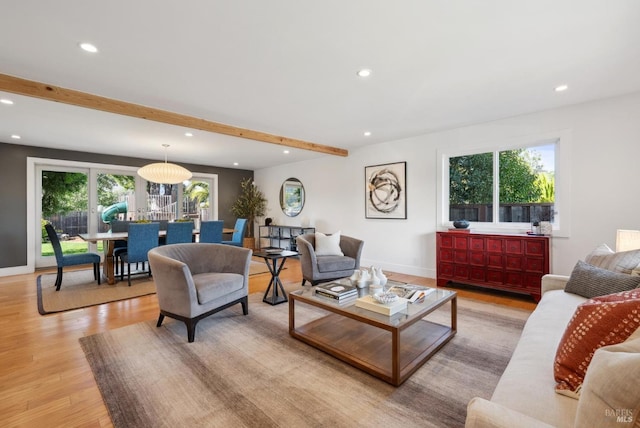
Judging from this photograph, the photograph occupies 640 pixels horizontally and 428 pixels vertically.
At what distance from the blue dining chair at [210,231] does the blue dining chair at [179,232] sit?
23 cm

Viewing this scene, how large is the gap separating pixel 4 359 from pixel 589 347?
3731 mm

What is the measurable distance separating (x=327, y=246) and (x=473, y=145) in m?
2.62

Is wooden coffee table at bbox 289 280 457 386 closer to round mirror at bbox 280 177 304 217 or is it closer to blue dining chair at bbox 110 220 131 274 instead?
blue dining chair at bbox 110 220 131 274

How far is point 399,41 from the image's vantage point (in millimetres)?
2100

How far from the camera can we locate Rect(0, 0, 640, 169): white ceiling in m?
1.79

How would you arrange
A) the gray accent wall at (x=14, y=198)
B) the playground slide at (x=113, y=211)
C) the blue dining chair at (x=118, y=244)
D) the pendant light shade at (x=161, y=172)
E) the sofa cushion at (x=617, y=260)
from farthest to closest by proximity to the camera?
1. the playground slide at (x=113, y=211)
2. the gray accent wall at (x=14, y=198)
3. the pendant light shade at (x=161, y=172)
4. the blue dining chair at (x=118, y=244)
5. the sofa cushion at (x=617, y=260)

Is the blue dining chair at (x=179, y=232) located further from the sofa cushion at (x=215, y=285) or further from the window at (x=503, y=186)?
the window at (x=503, y=186)

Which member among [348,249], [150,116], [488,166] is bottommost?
[348,249]

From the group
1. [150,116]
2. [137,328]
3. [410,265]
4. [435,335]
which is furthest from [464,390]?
[150,116]

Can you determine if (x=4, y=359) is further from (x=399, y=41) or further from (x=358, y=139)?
(x=358, y=139)

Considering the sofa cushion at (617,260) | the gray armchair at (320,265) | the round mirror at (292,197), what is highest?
the round mirror at (292,197)

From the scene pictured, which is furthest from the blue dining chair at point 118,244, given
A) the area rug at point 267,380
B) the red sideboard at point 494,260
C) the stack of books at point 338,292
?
the red sideboard at point 494,260

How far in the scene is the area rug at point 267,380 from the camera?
1.61 metres

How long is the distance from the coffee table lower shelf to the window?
2317 millimetres
